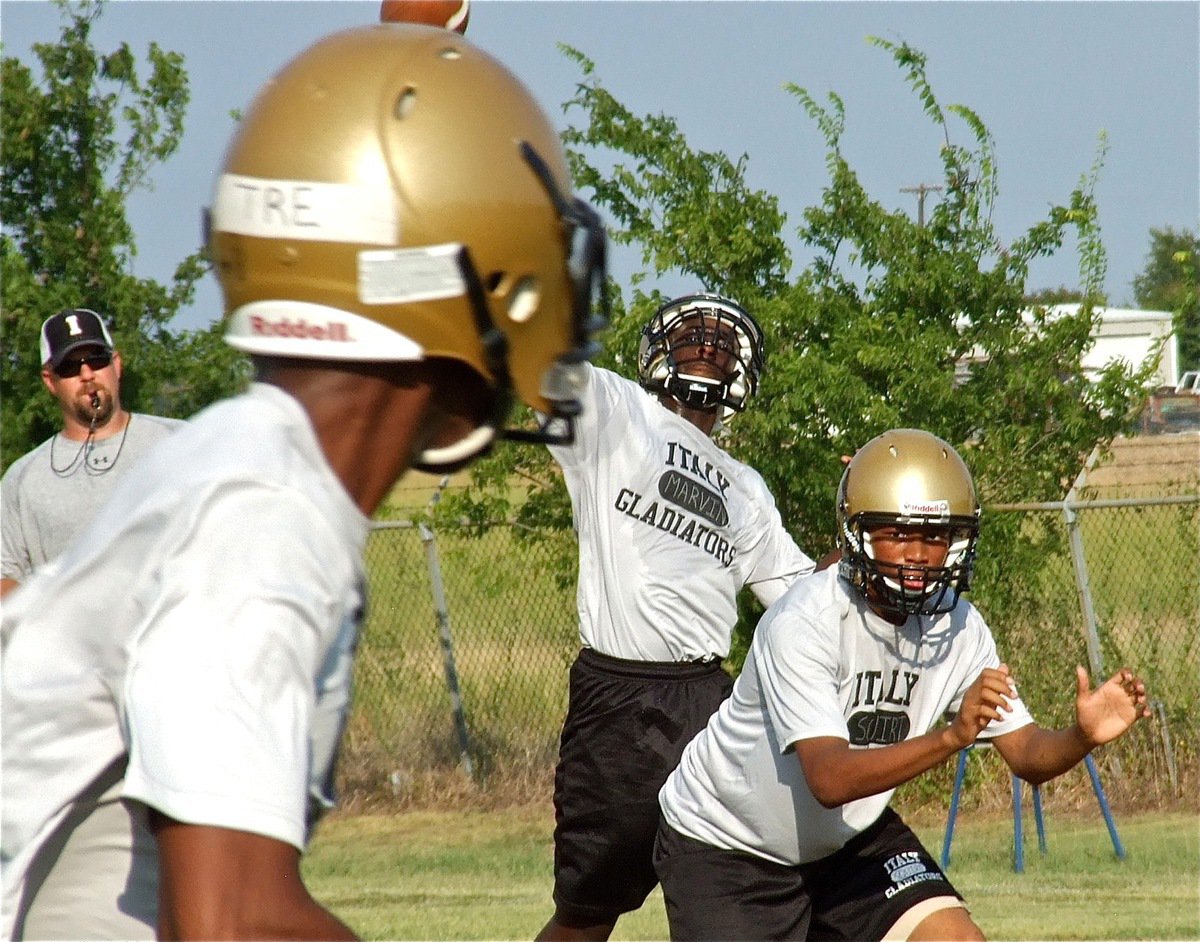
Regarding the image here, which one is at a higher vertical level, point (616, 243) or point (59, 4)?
point (59, 4)

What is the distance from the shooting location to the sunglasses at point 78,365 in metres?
7.17

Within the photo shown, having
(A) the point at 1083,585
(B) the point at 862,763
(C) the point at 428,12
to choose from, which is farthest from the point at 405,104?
(A) the point at 1083,585

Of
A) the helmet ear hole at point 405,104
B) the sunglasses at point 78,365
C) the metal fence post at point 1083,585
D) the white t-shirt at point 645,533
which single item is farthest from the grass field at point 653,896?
the helmet ear hole at point 405,104

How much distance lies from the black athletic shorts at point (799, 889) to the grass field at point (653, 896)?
296 centimetres

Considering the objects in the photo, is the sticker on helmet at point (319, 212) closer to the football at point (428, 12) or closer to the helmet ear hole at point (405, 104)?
the helmet ear hole at point (405, 104)

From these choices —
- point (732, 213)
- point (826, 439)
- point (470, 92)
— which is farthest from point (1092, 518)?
point (470, 92)

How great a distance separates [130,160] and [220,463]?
11.6m

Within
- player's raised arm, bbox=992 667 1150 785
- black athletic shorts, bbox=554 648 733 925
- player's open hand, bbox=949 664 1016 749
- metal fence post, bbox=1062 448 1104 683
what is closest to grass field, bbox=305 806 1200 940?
metal fence post, bbox=1062 448 1104 683

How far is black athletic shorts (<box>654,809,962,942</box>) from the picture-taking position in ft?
16.1

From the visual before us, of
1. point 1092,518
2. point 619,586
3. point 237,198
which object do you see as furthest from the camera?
point 1092,518

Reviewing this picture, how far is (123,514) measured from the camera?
1.77 m

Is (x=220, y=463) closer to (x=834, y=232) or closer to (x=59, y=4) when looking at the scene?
(x=834, y=232)

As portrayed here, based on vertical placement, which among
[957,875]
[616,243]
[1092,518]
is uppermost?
[616,243]

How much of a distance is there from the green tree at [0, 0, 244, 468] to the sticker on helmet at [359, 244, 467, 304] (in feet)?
35.4
